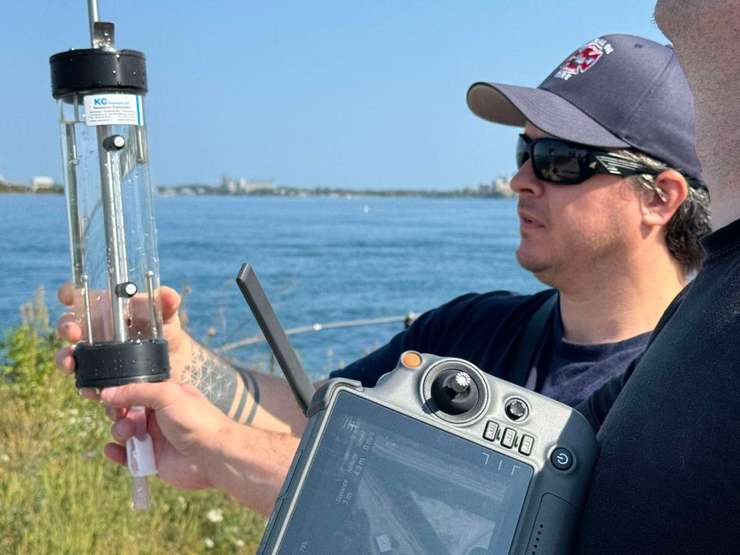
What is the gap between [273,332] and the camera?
1.60 m

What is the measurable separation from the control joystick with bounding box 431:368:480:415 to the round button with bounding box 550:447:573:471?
4.4 inches

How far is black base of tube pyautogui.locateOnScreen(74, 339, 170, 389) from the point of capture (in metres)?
1.93

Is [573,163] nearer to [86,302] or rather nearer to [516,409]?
[86,302]

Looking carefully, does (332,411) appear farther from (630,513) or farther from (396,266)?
(396,266)

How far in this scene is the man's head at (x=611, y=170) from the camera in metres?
2.66

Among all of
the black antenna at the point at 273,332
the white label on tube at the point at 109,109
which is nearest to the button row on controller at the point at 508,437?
the black antenna at the point at 273,332

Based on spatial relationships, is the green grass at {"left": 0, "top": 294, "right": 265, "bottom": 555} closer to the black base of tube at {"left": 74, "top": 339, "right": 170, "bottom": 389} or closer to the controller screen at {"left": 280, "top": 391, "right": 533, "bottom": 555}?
the black base of tube at {"left": 74, "top": 339, "right": 170, "bottom": 389}

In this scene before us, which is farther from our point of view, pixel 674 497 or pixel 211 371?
pixel 211 371

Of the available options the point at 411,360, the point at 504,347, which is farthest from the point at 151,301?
the point at 411,360

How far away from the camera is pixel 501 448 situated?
1.19 metres

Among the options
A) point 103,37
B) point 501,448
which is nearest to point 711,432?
point 501,448

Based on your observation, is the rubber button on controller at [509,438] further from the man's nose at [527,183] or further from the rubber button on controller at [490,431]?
the man's nose at [527,183]

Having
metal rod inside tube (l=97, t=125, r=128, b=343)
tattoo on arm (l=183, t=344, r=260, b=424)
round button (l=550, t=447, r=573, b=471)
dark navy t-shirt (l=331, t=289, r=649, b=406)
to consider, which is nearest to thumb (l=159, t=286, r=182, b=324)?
tattoo on arm (l=183, t=344, r=260, b=424)

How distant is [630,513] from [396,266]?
2807 centimetres
